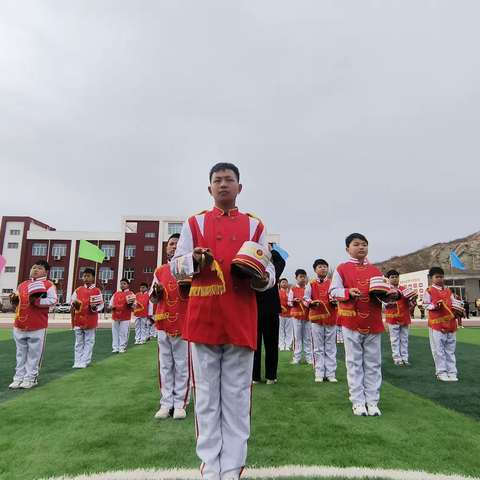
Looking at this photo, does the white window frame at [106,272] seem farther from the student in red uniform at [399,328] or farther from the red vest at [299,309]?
the student in red uniform at [399,328]

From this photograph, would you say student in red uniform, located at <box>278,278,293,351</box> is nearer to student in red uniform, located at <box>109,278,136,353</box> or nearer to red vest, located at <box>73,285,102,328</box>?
student in red uniform, located at <box>109,278,136,353</box>

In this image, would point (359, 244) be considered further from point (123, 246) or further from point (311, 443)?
point (123, 246)

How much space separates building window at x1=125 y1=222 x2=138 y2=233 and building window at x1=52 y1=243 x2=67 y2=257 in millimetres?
9427

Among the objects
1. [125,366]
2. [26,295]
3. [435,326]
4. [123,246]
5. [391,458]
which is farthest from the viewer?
[123,246]

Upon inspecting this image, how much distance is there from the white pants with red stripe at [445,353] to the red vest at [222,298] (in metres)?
5.46

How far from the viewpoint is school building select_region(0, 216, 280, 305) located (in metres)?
50.0

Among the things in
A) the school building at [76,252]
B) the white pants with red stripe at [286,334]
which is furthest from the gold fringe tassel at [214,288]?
the school building at [76,252]

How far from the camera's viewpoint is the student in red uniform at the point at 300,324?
27.1ft

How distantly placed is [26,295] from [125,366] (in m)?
2.88

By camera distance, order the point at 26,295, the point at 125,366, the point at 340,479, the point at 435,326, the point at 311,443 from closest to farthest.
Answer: the point at 340,479, the point at 311,443, the point at 26,295, the point at 435,326, the point at 125,366

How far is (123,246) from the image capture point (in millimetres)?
50312

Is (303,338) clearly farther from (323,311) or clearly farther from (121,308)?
(121,308)

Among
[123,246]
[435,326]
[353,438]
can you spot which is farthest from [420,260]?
[353,438]

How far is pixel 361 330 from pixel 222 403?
8.16 ft
